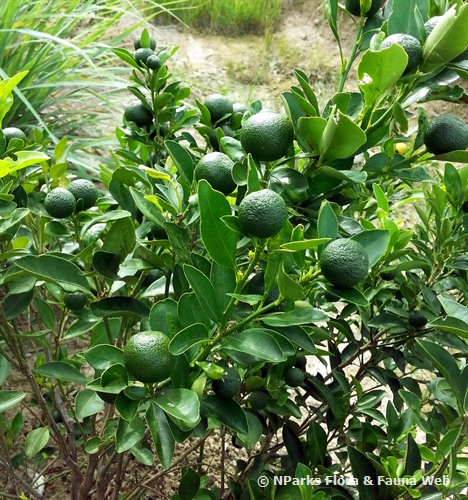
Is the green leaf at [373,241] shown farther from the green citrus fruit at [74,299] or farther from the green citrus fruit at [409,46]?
the green citrus fruit at [74,299]

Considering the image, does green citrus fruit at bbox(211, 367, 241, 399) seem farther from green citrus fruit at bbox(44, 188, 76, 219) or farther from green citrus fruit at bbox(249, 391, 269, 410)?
green citrus fruit at bbox(44, 188, 76, 219)

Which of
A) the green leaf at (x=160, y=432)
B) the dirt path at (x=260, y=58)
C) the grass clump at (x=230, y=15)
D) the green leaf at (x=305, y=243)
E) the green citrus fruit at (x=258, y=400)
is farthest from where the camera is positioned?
the grass clump at (x=230, y=15)

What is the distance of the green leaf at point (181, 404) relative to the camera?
537mm

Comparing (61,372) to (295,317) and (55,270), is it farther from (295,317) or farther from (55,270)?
(295,317)

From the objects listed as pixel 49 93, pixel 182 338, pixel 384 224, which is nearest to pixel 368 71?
pixel 384 224

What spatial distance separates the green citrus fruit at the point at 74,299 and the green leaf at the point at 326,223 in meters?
0.39

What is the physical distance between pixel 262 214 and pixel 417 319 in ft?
1.51

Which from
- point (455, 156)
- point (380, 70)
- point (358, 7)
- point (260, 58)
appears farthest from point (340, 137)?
point (260, 58)

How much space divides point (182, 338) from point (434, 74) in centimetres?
41

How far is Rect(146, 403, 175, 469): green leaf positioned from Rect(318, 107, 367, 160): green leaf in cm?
34

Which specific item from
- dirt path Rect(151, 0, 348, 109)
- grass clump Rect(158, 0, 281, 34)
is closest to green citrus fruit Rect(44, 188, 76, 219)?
dirt path Rect(151, 0, 348, 109)

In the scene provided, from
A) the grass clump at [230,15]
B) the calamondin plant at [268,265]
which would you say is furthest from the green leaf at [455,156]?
the grass clump at [230,15]

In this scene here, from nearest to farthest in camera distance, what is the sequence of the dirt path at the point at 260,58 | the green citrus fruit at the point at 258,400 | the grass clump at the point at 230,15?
the green citrus fruit at the point at 258,400
the dirt path at the point at 260,58
the grass clump at the point at 230,15

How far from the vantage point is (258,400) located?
851mm
